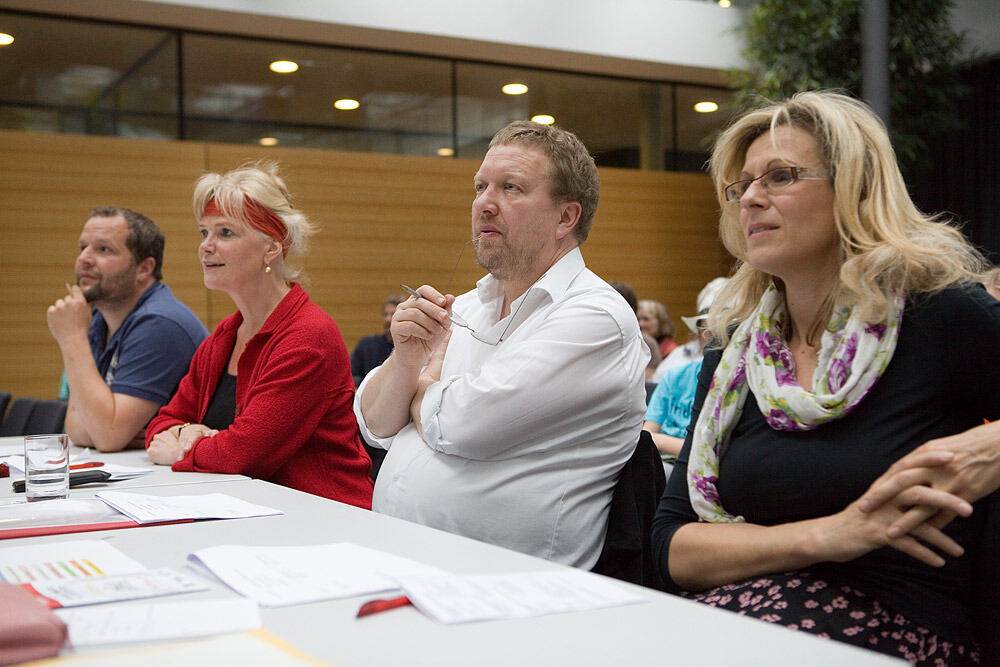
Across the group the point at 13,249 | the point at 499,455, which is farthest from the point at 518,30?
the point at 499,455

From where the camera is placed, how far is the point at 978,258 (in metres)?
1.65

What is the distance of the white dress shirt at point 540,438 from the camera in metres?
1.97

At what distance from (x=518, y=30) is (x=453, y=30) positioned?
21.2 inches

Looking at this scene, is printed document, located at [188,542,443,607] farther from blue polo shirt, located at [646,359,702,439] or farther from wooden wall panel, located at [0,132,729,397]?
wooden wall panel, located at [0,132,729,397]

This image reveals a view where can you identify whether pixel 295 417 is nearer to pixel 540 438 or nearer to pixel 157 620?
pixel 540 438

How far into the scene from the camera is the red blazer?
94.9 inches

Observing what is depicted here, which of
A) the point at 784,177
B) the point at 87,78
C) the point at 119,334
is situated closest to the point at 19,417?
the point at 119,334

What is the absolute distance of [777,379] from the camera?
1.67 metres

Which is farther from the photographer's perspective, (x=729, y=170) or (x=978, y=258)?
(x=729, y=170)

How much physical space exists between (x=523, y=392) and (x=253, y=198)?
1292mm

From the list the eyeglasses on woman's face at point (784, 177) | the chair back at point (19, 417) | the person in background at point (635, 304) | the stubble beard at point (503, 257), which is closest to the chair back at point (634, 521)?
the stubble beard at point (503, 257)

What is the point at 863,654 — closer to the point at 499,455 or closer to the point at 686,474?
the point at 686,474

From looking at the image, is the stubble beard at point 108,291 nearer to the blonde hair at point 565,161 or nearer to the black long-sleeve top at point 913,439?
the blonde hair at point 565,161

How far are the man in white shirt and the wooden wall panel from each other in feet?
12.9
